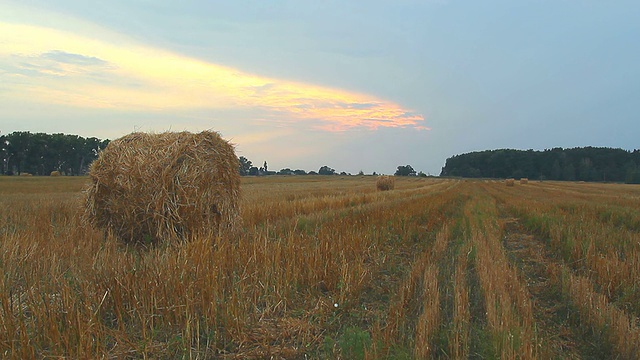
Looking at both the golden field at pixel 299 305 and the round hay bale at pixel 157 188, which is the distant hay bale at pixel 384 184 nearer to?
the round hay bale at pixel 157 188

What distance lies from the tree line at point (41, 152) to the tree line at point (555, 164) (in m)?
123

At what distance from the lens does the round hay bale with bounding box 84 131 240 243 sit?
6602 millimetres

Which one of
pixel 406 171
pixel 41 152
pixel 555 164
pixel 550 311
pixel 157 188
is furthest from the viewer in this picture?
pixel 406 171

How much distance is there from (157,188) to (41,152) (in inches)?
3549

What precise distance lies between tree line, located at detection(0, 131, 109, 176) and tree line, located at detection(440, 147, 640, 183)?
123 meters

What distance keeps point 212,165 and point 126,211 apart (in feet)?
5.62

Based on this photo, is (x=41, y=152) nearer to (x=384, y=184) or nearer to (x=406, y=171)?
(x=384, y=184)

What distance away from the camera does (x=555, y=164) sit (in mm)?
121062

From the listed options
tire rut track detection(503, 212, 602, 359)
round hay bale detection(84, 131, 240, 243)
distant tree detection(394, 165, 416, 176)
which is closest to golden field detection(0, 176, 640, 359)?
tire rut track detection(503, 212, 602, 359)

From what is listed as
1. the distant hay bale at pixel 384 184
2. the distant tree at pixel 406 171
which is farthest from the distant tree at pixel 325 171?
the distant hay bale at pixel 384 184

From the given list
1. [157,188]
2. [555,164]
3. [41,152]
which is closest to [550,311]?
[157,188]

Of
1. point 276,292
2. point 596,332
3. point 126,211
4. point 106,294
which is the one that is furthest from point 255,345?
point 126,211

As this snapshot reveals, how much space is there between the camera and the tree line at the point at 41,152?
247 feet

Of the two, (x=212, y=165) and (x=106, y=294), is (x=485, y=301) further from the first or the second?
(x=212, y=165)
